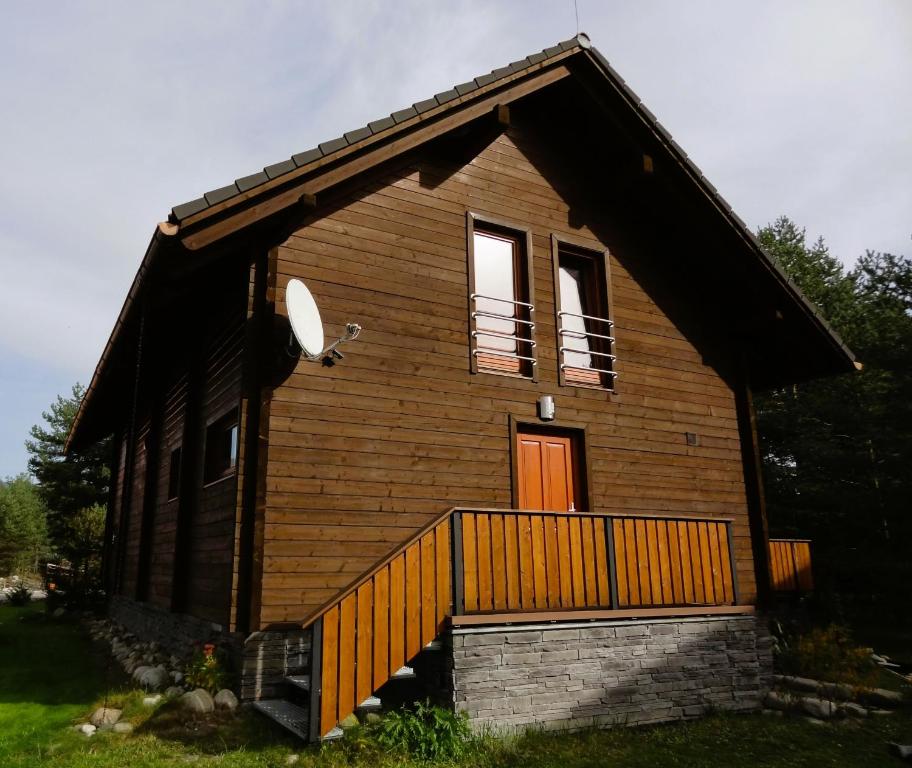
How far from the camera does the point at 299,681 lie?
21.6 ft

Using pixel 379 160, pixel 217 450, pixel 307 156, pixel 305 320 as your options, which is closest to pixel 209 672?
pixel 217 450

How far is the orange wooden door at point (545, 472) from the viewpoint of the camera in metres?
9.18

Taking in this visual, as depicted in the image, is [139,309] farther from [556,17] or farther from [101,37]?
[556,17]

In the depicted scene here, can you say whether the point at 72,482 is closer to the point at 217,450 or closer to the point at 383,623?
the point at 217,450

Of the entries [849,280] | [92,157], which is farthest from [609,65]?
[849,280]

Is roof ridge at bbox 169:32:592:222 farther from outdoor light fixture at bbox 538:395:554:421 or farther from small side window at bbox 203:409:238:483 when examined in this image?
outdoor light fixture at bbox 538:395:554:421

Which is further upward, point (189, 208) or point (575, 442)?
point (189, 208)

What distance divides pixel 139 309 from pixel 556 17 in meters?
7.62

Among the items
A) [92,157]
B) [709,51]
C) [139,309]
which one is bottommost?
[139,309]

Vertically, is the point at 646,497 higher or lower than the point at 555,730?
higher

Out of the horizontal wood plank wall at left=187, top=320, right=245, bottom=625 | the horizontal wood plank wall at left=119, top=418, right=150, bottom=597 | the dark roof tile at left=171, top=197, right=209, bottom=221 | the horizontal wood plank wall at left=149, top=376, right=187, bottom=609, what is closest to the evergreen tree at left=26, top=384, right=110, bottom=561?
the horizontal wood plank wall at left=119, top=418, right=150, bottom=597

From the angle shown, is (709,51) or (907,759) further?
(709,51)

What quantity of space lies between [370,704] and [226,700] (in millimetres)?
1420

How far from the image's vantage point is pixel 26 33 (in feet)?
24.1
